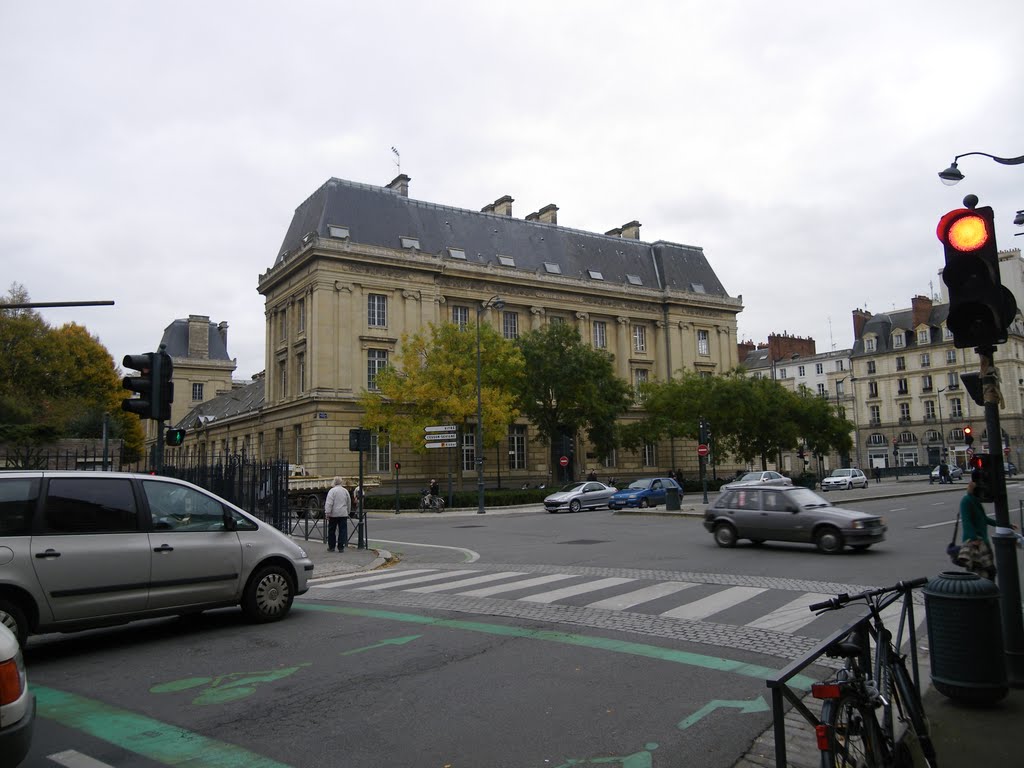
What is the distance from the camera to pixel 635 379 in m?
64.1

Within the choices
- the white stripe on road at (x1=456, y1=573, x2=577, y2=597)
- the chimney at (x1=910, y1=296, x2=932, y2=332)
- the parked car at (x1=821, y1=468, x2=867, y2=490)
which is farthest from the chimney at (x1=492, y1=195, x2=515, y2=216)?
the white stripe on road at (x1=456, y1=573, x2=577, y2=597)

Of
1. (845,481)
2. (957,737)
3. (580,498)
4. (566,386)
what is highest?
(566,386)

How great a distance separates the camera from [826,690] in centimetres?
352

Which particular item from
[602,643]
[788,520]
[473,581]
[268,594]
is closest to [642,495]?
[788,520]

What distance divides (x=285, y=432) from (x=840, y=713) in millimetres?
51877

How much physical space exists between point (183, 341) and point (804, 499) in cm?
8377

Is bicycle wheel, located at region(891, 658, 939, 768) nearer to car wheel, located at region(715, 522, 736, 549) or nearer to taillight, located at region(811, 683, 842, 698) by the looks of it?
taillight, located at region(811, 683, 842, 698)

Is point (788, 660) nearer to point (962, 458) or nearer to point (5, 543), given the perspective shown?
point (5, 543)

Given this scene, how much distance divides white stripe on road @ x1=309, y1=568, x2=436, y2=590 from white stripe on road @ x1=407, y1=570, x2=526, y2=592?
1599 millimetres

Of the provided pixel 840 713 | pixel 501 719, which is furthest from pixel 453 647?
pixel 840 713

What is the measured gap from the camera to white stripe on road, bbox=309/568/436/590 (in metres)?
13.0

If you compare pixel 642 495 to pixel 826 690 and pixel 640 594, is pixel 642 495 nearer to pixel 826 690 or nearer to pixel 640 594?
pixel 640 594

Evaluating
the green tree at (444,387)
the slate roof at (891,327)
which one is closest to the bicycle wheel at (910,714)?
the green tree at (444,387)

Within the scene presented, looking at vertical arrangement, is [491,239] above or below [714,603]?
above
